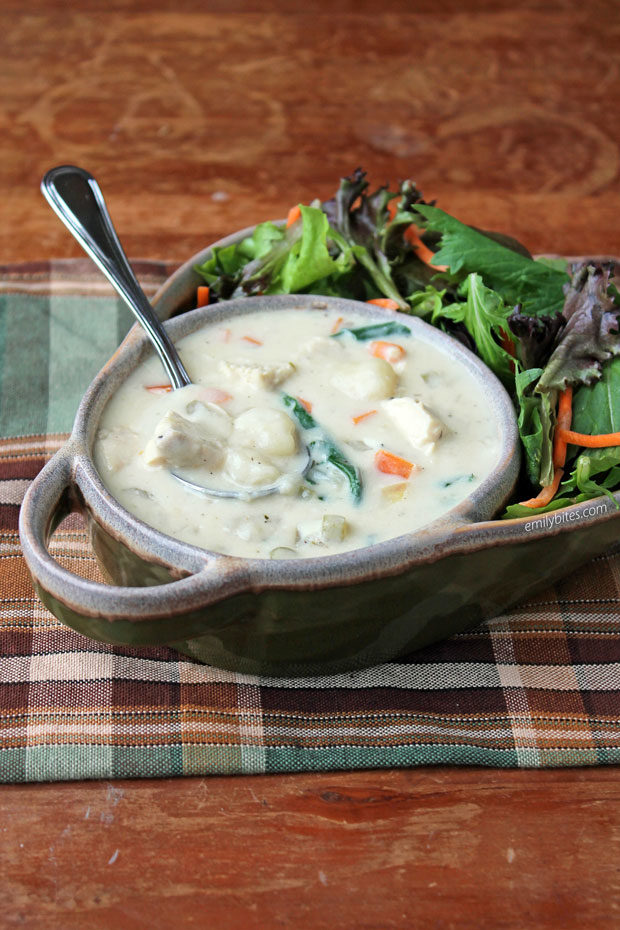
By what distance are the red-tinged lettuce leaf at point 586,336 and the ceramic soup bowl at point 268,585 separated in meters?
0.19

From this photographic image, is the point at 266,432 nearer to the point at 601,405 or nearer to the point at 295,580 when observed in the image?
the point at 295,580

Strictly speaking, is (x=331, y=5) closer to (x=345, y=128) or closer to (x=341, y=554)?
(x=345, y=128)

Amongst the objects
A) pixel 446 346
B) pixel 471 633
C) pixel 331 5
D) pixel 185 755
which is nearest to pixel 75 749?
pixel 185 755

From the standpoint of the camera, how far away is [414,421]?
7.45 ft

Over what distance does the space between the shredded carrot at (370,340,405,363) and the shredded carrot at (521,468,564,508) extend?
465 mm

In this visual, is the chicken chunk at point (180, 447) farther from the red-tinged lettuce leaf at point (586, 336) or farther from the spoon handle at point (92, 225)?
the red-tinged lettuce leaf at point (586, 336)

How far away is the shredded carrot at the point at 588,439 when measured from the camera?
7.53ft

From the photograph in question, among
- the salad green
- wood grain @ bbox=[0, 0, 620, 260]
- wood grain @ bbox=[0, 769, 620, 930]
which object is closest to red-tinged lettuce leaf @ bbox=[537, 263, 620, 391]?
the salad green

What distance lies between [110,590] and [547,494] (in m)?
0.96

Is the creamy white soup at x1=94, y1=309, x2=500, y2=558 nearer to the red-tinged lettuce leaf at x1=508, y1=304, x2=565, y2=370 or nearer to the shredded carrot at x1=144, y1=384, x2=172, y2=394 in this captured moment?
the shredded carrot at x1=144, y1=384, x2=172, y2=394

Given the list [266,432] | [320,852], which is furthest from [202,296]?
[320,852]

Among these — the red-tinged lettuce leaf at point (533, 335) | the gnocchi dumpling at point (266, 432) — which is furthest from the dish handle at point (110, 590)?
the red-tinged lettuce leaf at point (533, 335)

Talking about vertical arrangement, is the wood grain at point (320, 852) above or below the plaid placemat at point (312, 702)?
below

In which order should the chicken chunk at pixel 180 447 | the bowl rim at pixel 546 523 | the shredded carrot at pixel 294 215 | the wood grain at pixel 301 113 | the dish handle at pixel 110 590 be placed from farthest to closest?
the wood grain at pixel 301 113, the shredded carrot at pixel 294 215, the chicken chunk at pixel 180 447, the bowl rim at pixel 546 523, the dish handle at pixel 110 590
